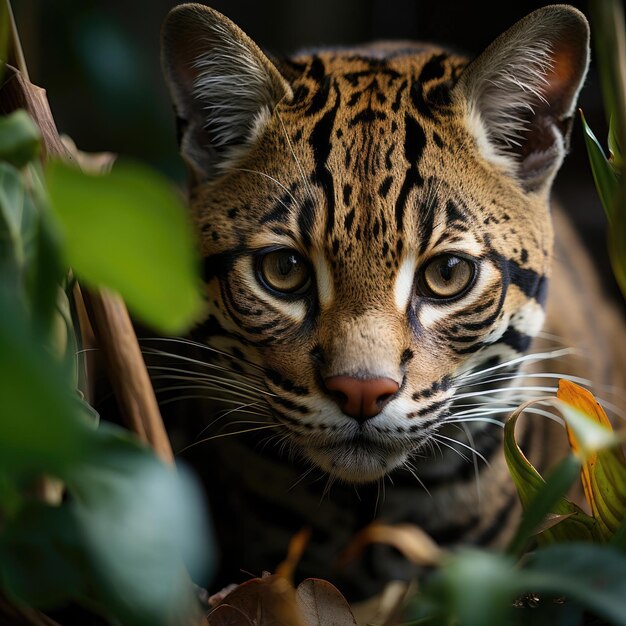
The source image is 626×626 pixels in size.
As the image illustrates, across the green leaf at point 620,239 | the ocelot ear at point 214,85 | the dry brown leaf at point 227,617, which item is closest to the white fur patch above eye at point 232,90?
the ocelot ear at point 214,85

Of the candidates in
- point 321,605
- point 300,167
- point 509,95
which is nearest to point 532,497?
point 321,605

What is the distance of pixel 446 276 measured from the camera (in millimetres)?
1268

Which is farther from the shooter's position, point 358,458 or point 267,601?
point 358,458

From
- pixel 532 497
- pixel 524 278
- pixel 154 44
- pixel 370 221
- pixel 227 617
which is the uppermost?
pixel 154 44

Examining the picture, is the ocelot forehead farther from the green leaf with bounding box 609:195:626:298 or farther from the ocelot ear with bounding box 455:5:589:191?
the green leaf with bounding box 609:195:626:298

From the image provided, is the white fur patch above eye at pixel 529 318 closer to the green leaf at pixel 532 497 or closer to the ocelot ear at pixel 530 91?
the ocelot ear at pixel 530 91

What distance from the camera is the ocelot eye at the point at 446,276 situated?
4.12 feet

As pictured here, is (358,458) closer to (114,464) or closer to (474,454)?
(474,454)

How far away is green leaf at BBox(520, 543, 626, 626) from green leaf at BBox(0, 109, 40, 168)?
20.7 inches

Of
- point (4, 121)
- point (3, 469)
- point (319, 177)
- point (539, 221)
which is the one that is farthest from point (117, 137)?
point (3, 469)

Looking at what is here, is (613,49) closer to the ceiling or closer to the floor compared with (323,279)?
closer to the ceiling

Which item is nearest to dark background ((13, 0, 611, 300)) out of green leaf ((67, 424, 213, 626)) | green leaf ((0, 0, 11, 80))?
green leaf ((0, 0, 11, 80))

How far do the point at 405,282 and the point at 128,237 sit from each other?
72 cm

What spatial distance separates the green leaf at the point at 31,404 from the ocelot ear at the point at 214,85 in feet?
2.92
